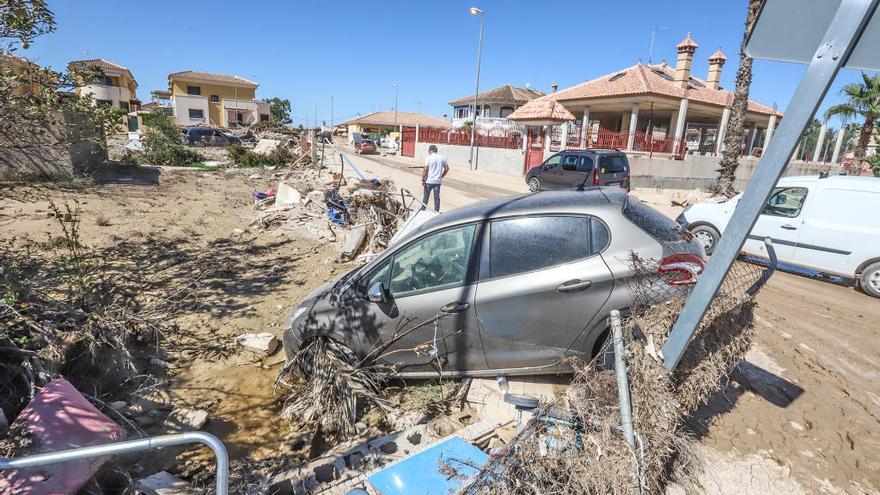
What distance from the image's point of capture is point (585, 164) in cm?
1419

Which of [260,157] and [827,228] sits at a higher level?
[260,157]

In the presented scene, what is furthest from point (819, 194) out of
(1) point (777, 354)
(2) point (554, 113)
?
(2) point (554, 113)

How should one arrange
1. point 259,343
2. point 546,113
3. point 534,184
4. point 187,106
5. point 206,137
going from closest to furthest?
point 259,343 < point 534,184 < point 546,113 < point 206,137 < point 187,106

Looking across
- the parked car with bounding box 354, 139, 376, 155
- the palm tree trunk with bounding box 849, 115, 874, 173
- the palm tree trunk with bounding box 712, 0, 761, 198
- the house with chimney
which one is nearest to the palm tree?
the palm tree trunk with bounding box 849, 115, 874, 173

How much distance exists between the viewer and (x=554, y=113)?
72.5 ft

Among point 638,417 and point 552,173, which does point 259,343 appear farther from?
point 552,173

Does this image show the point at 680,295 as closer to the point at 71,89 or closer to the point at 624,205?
the point at 624,205

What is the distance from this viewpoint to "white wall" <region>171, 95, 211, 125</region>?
175 ft

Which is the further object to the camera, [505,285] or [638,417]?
[505,285]

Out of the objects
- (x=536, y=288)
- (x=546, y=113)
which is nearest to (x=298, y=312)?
(x=536, y=288)

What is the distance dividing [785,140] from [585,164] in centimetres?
1304

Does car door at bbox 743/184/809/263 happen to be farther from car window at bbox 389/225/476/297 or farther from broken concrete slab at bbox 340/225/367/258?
broken concrete slab at bbox 340/225/367/258

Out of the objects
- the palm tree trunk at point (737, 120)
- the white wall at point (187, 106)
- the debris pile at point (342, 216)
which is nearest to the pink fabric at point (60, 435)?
the debris pile at point (342, 216)

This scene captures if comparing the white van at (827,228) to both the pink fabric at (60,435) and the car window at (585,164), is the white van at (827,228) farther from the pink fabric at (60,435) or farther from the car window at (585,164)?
the pink fabric at (60,435)
